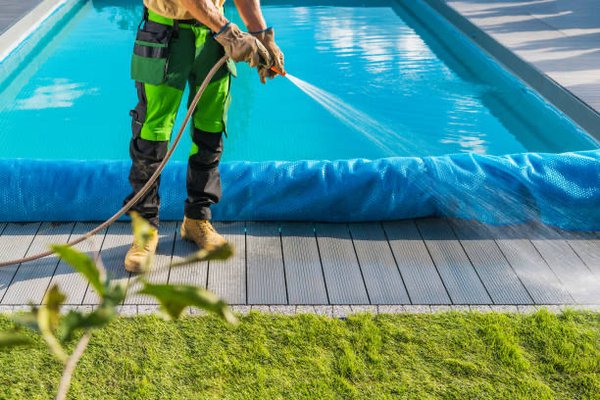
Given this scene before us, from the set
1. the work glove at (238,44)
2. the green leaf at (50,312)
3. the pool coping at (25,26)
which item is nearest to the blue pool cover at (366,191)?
the work glove at (238,44)

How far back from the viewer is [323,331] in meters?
2.56

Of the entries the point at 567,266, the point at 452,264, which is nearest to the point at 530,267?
the point at 567,266

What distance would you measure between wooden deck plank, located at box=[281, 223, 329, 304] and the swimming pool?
103 mm

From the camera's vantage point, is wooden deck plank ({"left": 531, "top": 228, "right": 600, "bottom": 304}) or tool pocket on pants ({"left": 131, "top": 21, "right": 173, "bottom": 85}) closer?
tool pocket on pants ({"left": 131, "top": 21, "right": 173, "bottom": 85})

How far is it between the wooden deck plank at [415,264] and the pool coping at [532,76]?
1642 millimetres

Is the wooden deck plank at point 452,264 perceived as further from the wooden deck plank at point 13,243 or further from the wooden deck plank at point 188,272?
the wooden deck plank at point 13,243

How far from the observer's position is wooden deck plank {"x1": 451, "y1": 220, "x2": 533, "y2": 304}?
9.26ft

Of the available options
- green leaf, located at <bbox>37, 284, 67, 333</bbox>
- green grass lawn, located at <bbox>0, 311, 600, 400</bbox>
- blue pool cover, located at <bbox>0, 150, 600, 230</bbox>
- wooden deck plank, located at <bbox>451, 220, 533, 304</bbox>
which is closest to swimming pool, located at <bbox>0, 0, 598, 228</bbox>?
blue pool cover, located at <bbox>0, 150, 600, 230</bbox>

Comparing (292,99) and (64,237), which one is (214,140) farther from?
(292,99)

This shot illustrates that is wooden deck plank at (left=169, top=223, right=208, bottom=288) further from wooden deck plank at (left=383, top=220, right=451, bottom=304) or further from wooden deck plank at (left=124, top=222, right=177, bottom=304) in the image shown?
wooden deck plank at (left=383, top=220, right=451, bottom=304)

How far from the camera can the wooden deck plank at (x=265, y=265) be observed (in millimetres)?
2779

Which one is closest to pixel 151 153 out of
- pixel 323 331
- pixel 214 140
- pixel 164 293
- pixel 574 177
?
pixel 214 140

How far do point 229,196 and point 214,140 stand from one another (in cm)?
39

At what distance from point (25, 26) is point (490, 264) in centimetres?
508
